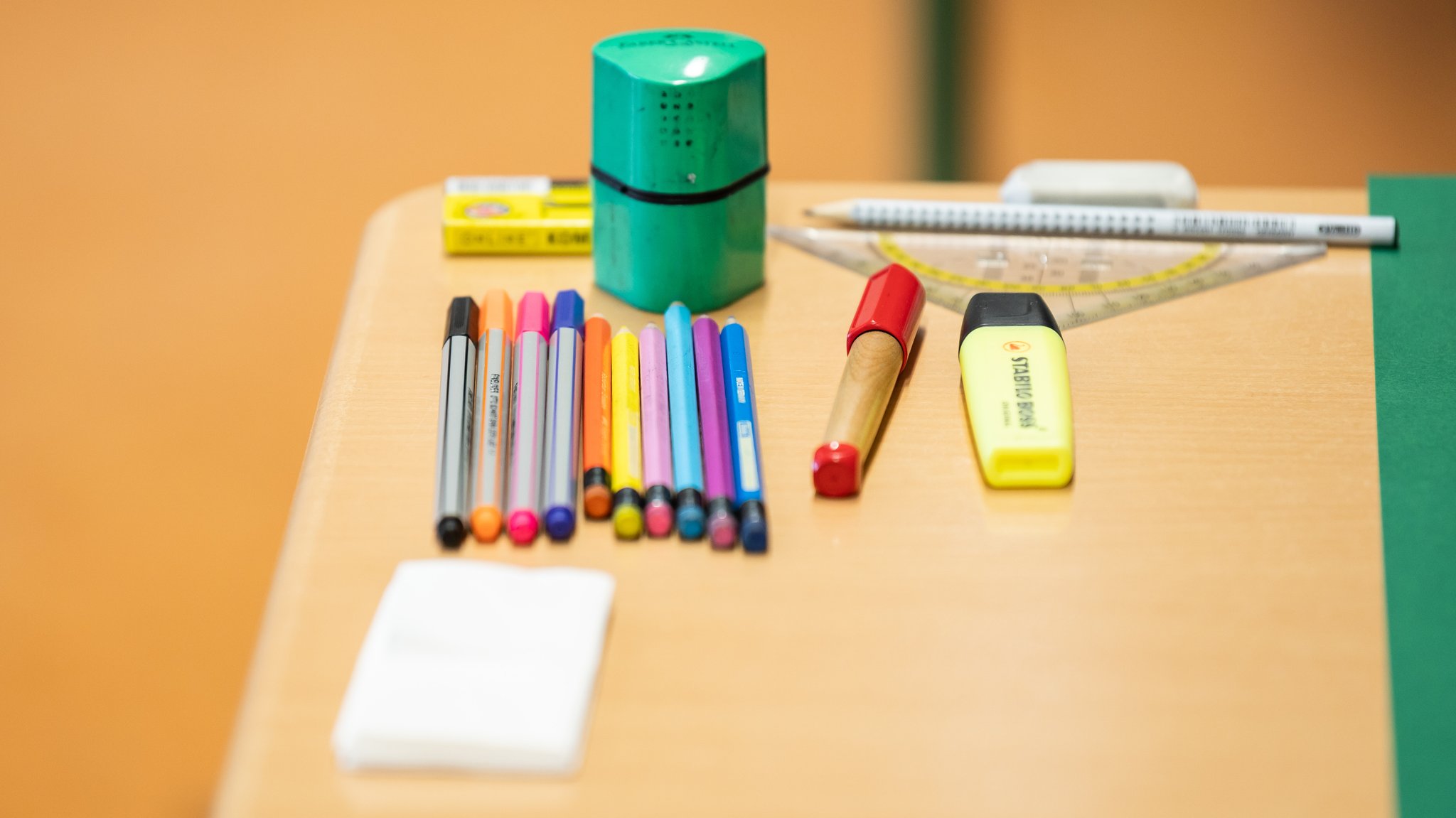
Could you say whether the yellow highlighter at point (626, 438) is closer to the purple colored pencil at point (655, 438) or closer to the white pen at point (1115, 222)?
the purple colored pencil at point (655, 438)

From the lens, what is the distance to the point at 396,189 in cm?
153

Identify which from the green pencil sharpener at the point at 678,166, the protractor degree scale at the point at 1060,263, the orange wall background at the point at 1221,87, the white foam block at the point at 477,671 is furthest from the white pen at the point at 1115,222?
the orange wall background at the point at 1221,87

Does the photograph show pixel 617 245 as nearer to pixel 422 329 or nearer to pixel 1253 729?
pixel 422 329

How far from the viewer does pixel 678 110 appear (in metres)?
0.55

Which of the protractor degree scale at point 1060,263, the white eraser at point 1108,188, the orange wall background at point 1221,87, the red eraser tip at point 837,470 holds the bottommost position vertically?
the red eraser tip at point 837,470

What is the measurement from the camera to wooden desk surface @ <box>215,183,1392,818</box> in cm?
34

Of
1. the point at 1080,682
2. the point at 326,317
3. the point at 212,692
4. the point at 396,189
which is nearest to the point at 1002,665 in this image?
the point at 1080,682

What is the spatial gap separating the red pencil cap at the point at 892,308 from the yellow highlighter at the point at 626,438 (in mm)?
96

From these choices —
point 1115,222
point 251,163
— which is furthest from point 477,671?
point 251,163

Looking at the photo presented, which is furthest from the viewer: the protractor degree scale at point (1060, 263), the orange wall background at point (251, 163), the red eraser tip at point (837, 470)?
the orange wall background at point (251, 163)

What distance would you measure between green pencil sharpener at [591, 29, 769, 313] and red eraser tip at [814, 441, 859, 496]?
0.51 ft

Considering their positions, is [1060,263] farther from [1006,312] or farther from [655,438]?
[655,438]

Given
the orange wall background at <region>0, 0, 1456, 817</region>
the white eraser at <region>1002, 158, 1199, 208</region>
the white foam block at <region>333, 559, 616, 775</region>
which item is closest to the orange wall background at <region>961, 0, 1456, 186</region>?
the orange wall background at <region>0, 0, 1456, 817</region>

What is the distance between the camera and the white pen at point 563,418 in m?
0.44
